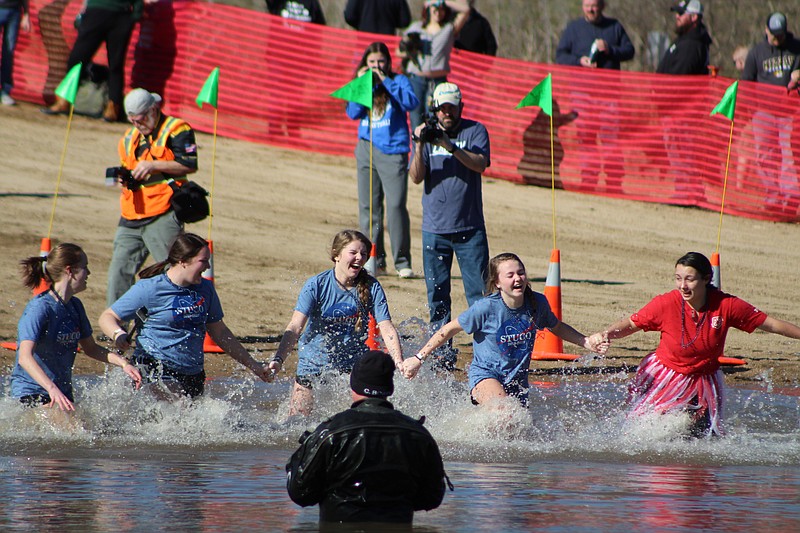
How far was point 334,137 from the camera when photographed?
2070 centimetres

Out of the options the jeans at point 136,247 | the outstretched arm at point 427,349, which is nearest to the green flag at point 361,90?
the jeans at point 136,247

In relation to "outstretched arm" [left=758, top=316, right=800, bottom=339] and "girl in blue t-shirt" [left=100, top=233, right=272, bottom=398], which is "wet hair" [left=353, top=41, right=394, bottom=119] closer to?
"girl in blue t-shirt" [left=100, top=233, right=272, bottom=398]

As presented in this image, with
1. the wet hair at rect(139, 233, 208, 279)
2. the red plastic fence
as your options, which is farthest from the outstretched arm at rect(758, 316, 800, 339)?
the red plastic fence

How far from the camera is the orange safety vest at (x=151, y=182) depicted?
1051 centimetres

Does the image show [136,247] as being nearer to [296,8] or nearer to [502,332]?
[502,332]

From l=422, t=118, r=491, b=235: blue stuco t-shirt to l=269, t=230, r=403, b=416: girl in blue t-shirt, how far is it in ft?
5.61

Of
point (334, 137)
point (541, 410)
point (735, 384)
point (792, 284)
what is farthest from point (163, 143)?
point (334, 137)

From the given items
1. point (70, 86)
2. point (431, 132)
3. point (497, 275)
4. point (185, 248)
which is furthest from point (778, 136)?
point (185, 248)

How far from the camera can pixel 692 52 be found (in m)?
18.9

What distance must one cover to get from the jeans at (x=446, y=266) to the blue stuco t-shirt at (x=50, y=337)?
123 inches

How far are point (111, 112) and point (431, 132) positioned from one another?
39.4 ft

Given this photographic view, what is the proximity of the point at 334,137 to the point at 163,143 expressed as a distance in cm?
1018

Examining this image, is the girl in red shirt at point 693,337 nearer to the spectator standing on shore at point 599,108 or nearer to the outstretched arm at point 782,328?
the outstretched arm at point 782,328

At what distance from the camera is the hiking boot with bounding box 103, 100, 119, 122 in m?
21.2
